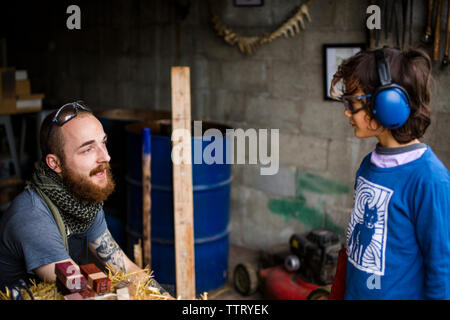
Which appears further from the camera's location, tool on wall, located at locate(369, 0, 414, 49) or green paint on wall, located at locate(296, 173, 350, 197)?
green paint on wall, located at locate(296, 173, 350, 197)

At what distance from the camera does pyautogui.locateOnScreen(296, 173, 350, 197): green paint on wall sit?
399 cm

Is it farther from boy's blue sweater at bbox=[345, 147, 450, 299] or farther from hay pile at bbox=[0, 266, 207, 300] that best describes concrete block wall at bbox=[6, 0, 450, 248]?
hay pile at bbox=[0, 266, 207, 300]

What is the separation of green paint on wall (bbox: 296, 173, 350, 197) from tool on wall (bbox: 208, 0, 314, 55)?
3.66 ft

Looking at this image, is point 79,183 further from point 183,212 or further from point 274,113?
point 274,113

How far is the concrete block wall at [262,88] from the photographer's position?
3.86m

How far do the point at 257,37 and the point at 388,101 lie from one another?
2826 mm

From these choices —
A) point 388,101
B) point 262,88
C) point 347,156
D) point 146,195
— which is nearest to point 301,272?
point 347,156

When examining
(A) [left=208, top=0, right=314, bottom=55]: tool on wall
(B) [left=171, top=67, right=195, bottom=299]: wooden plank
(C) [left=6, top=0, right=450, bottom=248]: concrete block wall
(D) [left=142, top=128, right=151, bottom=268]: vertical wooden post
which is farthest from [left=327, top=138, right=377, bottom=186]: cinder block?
(D) [left=142, top=128, right=151, bottom=268]: vertical wooden post

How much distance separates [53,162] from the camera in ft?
6.18

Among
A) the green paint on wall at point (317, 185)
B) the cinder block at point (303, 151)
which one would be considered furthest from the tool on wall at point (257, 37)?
the green paint on wall at point (317, 185)

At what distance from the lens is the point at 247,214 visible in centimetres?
466
